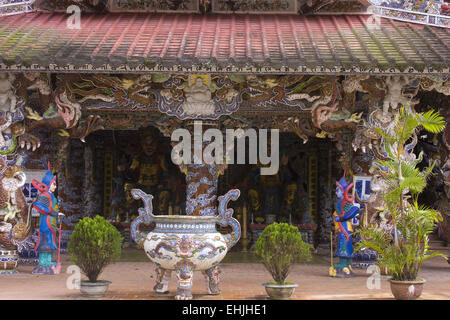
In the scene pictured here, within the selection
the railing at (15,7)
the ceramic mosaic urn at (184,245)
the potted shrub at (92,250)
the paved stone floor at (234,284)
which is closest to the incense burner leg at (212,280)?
the ceramic mosaic urn at (184,245)

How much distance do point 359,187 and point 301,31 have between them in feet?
9.32

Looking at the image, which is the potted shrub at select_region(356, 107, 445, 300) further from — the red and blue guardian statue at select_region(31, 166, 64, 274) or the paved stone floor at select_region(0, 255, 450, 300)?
the red and blue guardian statue at select_region(31, 166, 64, 274)

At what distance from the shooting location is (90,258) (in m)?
8.50

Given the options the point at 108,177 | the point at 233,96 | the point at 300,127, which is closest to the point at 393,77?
the point at 300,127

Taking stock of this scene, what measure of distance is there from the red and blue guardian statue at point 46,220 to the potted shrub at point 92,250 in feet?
7.42

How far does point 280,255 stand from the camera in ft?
27.7

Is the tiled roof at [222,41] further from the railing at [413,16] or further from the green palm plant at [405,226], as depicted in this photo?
the green palm plant at [405,226]

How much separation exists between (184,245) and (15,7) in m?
6.40

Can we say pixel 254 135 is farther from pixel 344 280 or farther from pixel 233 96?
pixel 344 280

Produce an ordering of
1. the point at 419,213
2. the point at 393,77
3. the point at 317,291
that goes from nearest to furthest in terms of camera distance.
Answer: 1. the point at 419,213
2. the point at 317,291
3. the point at 393,77

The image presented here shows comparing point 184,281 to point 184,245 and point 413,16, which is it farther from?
point 413,16

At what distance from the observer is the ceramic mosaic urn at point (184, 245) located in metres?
8.45

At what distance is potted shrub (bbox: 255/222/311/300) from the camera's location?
27.6 ft

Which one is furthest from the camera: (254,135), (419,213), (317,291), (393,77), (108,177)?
(108,177)
